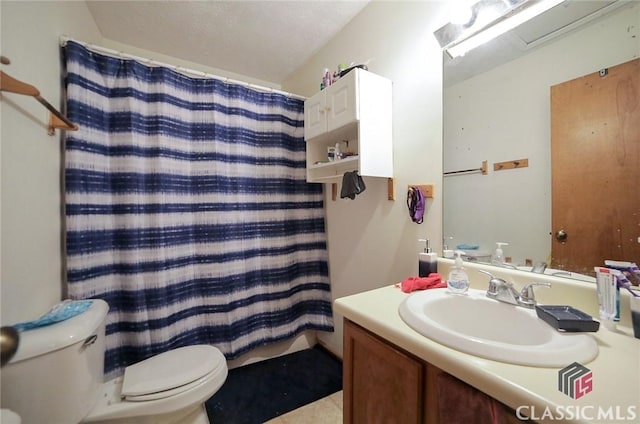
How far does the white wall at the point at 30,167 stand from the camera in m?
→ 0.79

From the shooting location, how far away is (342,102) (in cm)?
134

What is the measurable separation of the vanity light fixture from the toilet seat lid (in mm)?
1885

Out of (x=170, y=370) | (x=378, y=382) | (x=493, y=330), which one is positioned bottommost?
(x=170, y=370)

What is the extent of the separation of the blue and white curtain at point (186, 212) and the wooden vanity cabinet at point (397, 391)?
1043 millimetres

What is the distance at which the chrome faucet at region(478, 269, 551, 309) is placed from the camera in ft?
2.60

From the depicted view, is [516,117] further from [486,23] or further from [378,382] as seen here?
[378,382]

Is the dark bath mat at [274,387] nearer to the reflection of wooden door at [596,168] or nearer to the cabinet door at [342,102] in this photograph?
the reflection of wooden door at [596,168]

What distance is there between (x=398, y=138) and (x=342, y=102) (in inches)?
14.7

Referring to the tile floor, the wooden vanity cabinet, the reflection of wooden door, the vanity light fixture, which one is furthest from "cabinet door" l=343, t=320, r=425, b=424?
the vanity light fixture

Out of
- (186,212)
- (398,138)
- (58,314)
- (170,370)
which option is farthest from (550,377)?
(186,212)

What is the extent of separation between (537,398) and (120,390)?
150 cm

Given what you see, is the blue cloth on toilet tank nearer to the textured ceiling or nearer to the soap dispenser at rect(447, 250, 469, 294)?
the soap dispenser at rect(447, 250, 469, 294)

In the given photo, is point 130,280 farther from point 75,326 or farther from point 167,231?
point 75,326

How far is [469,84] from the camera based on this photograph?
1.08 metres
